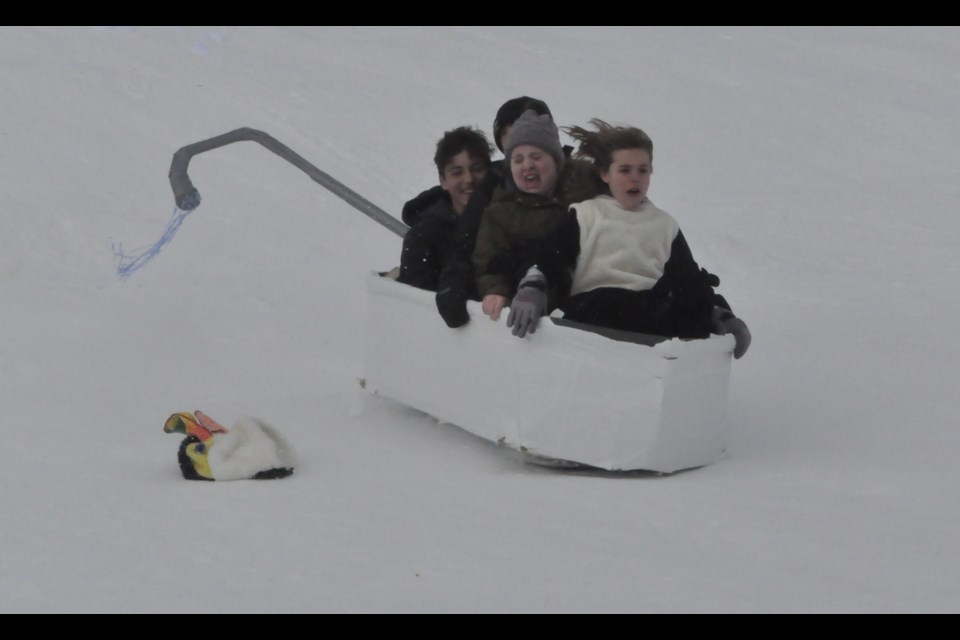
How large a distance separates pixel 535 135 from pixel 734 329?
800mm

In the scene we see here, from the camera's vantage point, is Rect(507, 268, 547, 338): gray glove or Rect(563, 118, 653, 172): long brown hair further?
Rect(563, 118, 653, 172): long brown hair

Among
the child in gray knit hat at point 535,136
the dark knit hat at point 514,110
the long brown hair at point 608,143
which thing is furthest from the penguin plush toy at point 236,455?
the dark knit hat at point 514,110

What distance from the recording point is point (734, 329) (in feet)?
13.0

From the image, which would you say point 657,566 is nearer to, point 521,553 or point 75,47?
point 521,553

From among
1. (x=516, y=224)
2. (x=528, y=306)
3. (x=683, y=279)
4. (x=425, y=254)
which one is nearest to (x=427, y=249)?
(x=425, y=254)

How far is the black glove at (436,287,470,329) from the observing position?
4.07 metres

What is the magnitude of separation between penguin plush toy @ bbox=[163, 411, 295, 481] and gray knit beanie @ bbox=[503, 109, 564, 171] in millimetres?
1093

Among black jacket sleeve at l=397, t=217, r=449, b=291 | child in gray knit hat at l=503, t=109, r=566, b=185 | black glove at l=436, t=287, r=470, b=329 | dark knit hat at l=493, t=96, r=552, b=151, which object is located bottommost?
black glove at l=436, t=287, r=470, b=329

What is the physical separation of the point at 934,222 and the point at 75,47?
14.8ft

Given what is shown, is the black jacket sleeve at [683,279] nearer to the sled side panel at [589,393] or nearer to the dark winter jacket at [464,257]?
the sled side panel at [589,393]

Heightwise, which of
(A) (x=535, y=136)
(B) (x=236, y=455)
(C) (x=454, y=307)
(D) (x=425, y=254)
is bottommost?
(B) (x=236, y=455)

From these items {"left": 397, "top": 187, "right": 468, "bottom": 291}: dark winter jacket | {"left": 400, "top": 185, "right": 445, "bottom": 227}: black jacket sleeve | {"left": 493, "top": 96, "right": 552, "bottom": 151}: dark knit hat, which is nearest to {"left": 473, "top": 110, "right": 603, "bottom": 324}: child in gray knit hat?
{"left": 397, "top": 187, "right": 468, "bottom": 291}: dark winter jacket

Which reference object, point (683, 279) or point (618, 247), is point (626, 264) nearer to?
point (618, 247)

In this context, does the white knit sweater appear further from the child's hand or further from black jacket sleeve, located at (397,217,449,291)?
black jacket sleeve, located at (397,217,449,291)
